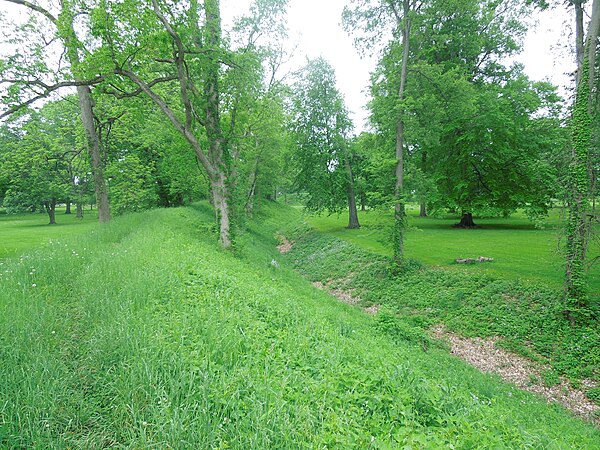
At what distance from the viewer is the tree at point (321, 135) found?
24.0 metres

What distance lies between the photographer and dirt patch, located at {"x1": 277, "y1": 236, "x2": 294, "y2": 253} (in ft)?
77.0

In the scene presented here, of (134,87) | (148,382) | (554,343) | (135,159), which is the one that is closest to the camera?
(148,382)

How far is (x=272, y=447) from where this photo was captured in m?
2.21

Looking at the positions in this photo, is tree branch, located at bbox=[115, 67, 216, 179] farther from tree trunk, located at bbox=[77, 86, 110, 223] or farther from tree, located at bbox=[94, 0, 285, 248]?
tree trunk, located at bbox=[77, 86, 110, 223]

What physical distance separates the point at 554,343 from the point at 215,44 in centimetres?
1374

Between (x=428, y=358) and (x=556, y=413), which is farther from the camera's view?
(x=428, y=358)

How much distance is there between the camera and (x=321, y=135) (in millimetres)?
24516

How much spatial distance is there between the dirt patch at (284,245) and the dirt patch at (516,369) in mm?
15335

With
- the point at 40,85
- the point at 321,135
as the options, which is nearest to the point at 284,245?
the point at 321,135

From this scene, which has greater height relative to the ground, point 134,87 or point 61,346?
point 134,87

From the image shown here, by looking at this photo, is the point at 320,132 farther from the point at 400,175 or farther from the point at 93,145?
the point at 93,145

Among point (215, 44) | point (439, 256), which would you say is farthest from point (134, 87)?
point (439, 256)

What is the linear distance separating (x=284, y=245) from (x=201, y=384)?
2256cm

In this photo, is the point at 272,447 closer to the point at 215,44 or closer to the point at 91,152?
the point at 215,44
